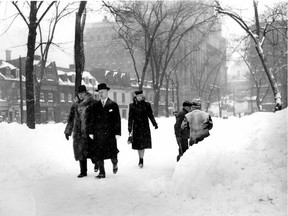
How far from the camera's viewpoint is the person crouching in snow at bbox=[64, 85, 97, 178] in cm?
751

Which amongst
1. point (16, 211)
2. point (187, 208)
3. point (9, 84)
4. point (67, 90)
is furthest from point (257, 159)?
point (67, 90)

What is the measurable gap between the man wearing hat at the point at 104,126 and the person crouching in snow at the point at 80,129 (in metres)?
0.20

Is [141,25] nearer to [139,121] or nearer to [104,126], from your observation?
[139,121]

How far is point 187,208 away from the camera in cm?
511

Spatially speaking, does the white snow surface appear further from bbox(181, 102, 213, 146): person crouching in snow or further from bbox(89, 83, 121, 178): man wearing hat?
bbox(181, 102, 213, 146): person crouching in snow

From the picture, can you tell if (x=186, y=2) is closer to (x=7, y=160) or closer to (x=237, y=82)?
(x=7, y=160)

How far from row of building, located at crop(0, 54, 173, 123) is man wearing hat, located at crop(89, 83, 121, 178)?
32.3m

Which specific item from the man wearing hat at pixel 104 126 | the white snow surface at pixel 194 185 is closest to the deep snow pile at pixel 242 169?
the white snow surface at pixel 194 185

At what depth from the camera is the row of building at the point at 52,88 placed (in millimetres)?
45781

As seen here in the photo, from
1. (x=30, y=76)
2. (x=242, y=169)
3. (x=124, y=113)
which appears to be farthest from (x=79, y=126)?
(x=124, y=113)

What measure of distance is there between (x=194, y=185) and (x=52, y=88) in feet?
159

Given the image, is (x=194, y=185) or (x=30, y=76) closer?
(x=194, y=185)

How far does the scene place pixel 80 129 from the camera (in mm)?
7625

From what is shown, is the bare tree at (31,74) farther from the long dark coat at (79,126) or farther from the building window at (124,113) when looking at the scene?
the building window at (124,113)
